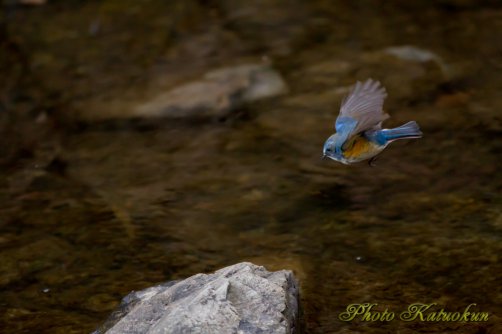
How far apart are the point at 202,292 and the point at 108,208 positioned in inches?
77.3

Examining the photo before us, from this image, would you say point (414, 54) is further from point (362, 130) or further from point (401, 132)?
point (362, 130)

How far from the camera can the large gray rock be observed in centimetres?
305

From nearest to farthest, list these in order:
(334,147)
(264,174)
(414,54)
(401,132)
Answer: (334,147)
(401,132)
(264,174)
(414,54)

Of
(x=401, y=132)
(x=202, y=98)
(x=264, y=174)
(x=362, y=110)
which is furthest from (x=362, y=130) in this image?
(x=202, y=98)

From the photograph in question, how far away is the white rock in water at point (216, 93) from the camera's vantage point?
638cm

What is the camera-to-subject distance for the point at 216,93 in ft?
21.5

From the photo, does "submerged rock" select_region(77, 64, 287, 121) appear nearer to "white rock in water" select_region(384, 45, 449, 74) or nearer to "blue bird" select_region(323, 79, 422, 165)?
"white rock in water" select_region(384, 45, 449, 74)

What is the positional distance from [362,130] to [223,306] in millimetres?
1084

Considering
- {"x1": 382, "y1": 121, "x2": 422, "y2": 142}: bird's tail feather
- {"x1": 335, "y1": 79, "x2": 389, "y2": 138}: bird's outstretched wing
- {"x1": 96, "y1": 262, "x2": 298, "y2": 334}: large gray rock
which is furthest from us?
{"x1": 382, "y1": 121, "x2": 422, "y2": 142}: bird's tail feather

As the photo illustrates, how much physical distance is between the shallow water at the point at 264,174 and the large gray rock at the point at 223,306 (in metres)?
0.42

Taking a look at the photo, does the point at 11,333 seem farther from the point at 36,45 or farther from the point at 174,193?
the point at 36,45

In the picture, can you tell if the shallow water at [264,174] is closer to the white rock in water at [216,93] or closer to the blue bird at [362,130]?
the white rock in water at [216,93]

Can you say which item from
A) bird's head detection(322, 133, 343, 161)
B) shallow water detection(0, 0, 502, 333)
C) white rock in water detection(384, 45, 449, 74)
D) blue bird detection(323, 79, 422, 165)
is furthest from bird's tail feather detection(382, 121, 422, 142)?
white rock in water detection(384, 45, 449, 74)

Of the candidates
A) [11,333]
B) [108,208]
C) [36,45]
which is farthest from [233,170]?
[36,45]
